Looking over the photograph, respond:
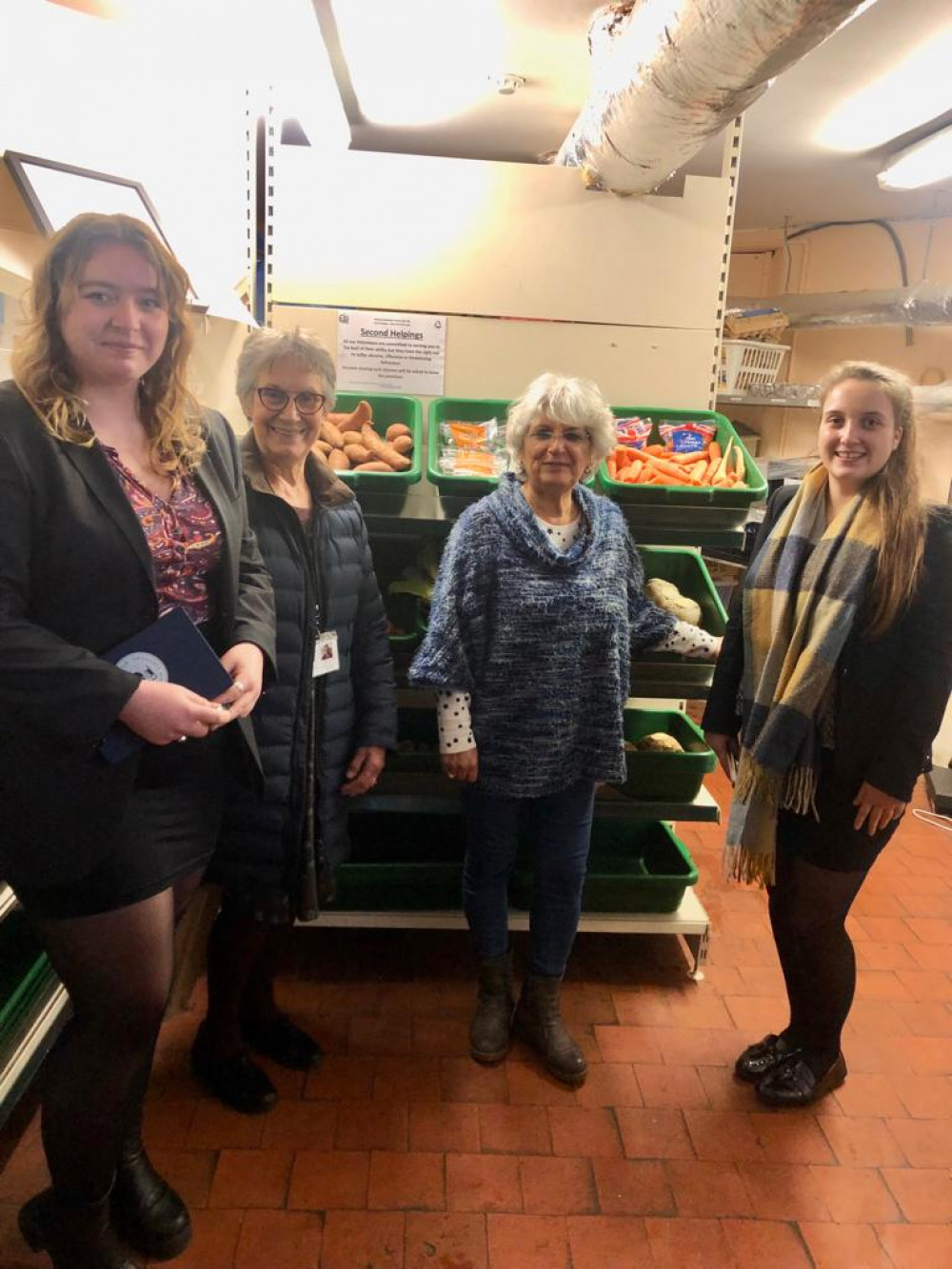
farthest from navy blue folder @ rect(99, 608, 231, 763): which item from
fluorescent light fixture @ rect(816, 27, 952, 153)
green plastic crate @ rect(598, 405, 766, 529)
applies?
fluorescent light fixture @ rect(816, 27, 952, 153)

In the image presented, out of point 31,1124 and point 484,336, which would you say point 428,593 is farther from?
point 31,1124

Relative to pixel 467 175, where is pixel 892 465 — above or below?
below

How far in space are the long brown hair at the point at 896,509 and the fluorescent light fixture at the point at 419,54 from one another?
4.43 feet

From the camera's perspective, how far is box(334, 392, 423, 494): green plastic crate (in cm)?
187

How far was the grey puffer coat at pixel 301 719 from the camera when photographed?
1.51m

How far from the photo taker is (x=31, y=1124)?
1688mm

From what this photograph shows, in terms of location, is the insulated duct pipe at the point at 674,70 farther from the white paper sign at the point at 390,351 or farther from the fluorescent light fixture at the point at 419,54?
the white paper sign at the point at 390,351

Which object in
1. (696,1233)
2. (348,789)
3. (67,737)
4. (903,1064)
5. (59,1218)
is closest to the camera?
(67,737)

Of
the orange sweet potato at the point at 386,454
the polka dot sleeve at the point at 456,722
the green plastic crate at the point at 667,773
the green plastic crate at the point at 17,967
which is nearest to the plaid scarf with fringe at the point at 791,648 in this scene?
the green plastic crate at the point at 667,773

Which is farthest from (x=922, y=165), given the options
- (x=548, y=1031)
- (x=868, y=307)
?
(x=548, y=1031)

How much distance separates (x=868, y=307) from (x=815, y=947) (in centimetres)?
337

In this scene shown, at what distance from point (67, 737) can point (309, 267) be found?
1.62m

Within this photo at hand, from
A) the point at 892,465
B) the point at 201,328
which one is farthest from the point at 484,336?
the point at 892,465

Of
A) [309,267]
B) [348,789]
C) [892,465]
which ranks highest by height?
[309,267]
